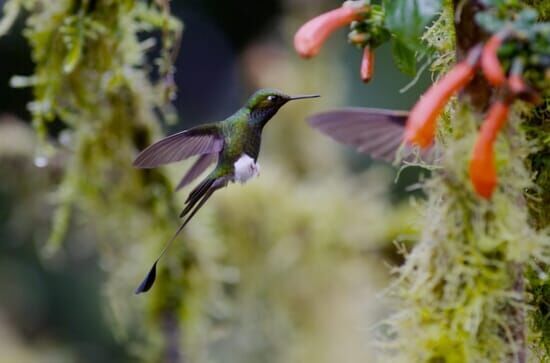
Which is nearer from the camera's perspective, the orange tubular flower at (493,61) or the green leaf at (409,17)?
the orange tubular flower at (493,61)

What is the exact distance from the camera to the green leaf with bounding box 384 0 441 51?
3.12 feet

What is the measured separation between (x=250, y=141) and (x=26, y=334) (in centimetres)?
433

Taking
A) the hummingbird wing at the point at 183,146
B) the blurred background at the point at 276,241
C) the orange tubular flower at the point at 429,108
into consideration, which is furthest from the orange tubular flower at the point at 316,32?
the blurred background at the point at 276,241

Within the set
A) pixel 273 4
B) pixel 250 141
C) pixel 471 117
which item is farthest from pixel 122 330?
pixel 273 4

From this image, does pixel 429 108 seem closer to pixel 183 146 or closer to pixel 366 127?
pixel 366 127

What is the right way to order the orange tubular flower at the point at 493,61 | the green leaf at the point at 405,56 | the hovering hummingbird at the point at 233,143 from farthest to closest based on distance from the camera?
the hovering hummingbird at the point at 233,143 < the green leaf at the point at 405,56 < the orange tubular flower at the point at 493,61

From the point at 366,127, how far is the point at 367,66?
6.4 inches

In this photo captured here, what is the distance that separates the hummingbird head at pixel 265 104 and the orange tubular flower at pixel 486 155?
65cm

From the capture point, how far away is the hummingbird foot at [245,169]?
1.51m

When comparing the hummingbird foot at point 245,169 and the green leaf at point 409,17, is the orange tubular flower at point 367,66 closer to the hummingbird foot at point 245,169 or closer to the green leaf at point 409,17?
the green leaf at point 409,17

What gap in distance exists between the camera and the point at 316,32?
0.93m

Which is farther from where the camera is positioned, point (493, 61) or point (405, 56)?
point (405, 56)

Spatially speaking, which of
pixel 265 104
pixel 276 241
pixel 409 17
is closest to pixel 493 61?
pixel 409 17

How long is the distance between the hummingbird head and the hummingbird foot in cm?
8
